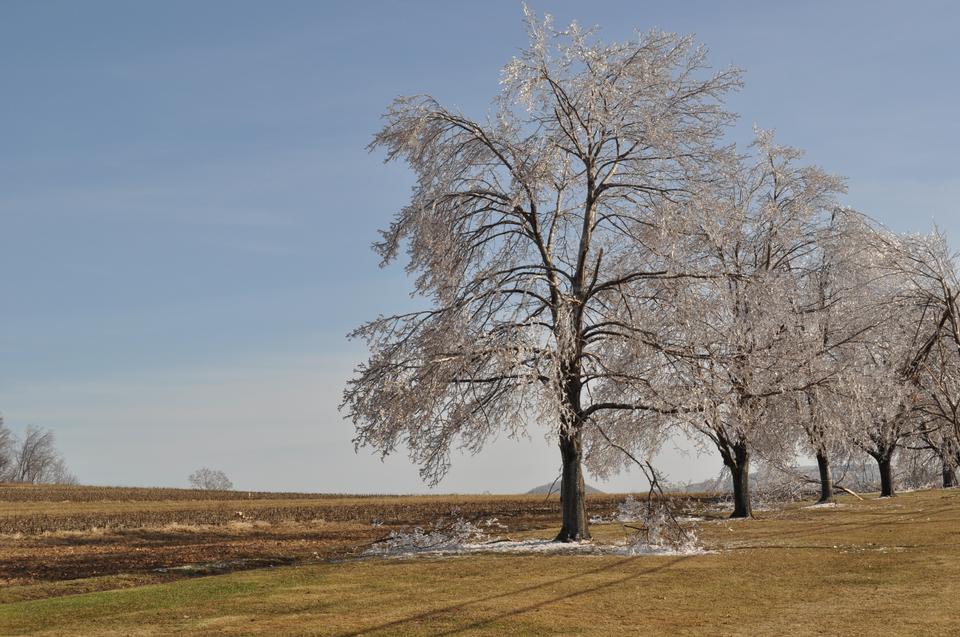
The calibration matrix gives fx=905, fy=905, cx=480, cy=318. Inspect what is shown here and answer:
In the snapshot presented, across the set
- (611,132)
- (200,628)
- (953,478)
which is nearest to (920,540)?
(611,132)

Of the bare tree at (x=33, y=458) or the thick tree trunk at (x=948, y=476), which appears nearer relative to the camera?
the thick tree trunk at (x=948, y=476)

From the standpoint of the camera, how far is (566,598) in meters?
14.8

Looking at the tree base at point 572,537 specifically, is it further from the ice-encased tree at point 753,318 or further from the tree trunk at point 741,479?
the tree trunk at point 741,479

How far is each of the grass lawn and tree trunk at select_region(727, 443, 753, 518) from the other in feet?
33.0

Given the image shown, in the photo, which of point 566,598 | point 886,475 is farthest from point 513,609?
point 886,475

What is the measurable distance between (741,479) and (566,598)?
61.3 ft

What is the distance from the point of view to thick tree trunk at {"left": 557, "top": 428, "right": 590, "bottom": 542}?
72.1 ft

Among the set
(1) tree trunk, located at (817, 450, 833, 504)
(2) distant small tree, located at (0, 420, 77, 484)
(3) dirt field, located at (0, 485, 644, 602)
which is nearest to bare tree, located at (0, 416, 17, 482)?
(2) distant small tree, located at (0, 420, 77, 484)

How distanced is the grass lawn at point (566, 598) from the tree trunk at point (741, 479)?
33.0ft

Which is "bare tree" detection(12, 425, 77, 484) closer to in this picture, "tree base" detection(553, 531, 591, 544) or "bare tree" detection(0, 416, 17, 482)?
"bare tree" detection(0, 416, 17, 482)

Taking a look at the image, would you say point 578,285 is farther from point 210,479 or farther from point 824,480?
point 210,479

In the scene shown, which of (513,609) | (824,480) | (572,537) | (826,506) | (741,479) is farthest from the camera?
(824,480)

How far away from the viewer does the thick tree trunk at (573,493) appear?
22.0 m

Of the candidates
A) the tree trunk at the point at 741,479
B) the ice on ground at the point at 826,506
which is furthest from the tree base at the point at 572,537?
the ice on ground at the point at 826,506
